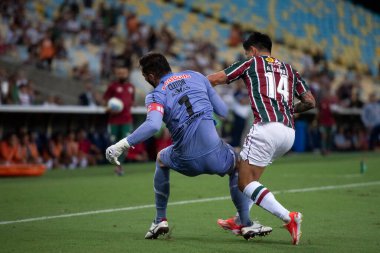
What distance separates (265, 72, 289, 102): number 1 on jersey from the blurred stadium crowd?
11855 mm

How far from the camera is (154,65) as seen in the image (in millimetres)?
7766

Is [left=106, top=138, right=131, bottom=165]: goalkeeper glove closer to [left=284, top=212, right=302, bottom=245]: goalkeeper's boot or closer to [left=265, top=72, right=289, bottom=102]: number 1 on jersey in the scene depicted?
[left=265, top=72, right=289, bottom=102]: number 1 on jersey

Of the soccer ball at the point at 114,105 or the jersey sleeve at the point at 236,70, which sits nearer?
the jersey sleeve at the point at 236,70

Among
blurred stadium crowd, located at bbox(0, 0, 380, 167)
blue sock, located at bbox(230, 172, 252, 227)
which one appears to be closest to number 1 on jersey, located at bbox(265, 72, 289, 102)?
blue sock, located at bbox(230, 172, 252, 227)

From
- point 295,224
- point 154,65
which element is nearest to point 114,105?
point 154,65

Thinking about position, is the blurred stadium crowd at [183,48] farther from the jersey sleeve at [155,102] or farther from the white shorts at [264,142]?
the white shorts at [264,142]

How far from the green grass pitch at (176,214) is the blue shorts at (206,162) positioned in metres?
0.69

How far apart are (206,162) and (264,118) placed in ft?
2.28

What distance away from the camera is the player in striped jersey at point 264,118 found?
7.49 metres

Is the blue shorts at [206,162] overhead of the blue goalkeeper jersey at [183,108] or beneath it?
beneath

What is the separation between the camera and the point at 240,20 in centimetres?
3588

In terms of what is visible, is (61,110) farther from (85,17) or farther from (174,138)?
(174,138)

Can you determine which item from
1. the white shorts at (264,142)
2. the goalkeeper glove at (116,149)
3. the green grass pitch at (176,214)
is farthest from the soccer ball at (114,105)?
the goalkeeper glove at (116,149)

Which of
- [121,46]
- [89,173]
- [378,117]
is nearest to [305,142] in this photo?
[378,117]
